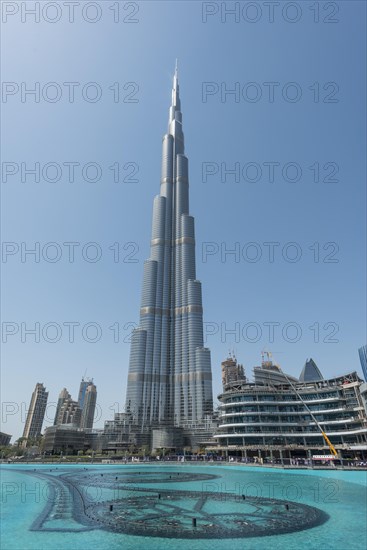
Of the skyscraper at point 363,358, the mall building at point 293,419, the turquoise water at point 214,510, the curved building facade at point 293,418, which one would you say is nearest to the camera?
the turquoise water at point 214,510

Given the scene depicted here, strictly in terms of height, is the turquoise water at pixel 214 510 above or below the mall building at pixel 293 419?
below

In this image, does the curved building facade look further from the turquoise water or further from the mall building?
the turquoise water

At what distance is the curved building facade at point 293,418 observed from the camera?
92.9 m

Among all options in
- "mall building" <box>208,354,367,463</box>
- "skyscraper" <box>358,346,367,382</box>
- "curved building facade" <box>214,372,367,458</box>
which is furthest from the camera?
"skyscraper" <box>358,346,367,382</box>

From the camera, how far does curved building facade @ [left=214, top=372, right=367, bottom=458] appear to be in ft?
305

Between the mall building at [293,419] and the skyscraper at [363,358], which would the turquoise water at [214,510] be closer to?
the mall building at [293,419]

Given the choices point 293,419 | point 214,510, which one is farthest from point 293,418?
point 214,510

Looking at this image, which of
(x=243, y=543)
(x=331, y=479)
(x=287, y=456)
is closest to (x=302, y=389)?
(x=287, y=456)

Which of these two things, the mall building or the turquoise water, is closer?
the turquoise water

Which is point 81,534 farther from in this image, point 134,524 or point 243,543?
point 243,543

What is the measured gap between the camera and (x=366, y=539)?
78.0ft

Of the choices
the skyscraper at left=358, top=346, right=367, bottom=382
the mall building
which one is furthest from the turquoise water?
the skyscraper at left=358, top=346, right=367, bottom=382

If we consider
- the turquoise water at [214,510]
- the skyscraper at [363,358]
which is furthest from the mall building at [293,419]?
the turquoise water at [214,510]

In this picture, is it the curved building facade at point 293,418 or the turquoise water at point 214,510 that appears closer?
the turquoise water at point 214,510
